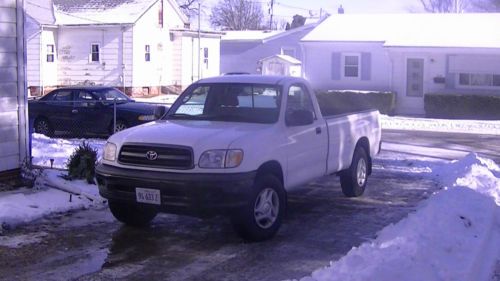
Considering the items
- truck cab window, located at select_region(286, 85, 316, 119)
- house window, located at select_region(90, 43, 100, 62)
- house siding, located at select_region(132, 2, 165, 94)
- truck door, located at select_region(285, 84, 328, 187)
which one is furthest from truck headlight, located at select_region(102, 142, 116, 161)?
house window, located at select_region(90, 43, 100, 62)

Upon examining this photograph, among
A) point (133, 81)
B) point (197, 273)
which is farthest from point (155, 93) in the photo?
point (197, 273)

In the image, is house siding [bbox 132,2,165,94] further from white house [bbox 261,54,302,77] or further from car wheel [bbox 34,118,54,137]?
car wheel [bbox 34,118,54,137]

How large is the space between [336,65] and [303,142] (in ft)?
71.6

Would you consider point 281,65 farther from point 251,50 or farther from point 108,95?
point 108,95

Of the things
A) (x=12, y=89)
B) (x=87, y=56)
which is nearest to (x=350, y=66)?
(x=87, y=56)

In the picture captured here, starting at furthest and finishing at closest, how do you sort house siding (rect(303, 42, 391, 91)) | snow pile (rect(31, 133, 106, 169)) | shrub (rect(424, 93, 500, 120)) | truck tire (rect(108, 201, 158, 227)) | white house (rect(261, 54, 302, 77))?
1. white house (rect(261, 54, 302, 77))
2. house siding (rect(303, 42, 391, 91))
3. shrub (rect(424, 93, 500, 120))
4. snow pile (rect(31, 133, 106, 169))
5. truck tire (rect(108, 201, 158, 227))

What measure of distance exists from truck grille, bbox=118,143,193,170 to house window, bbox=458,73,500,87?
22.1 metres

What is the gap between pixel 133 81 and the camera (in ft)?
112

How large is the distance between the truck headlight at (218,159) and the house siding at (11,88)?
390cm

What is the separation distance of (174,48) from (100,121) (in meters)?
21.1

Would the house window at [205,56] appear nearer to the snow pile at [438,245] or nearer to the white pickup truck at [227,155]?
the snow pile at [438,245]

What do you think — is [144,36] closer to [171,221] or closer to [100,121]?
[100,121]

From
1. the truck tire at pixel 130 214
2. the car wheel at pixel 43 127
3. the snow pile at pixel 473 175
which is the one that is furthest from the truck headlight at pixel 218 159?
the car wheel at pixel 43 127

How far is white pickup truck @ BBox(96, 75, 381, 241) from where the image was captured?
7.15 m
